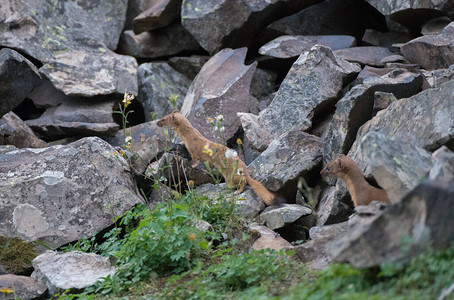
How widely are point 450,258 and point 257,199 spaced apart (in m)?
2.85

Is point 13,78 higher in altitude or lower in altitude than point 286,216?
higher

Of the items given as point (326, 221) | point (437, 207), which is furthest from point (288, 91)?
point (437, 207)

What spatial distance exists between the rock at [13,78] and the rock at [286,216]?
4022mm

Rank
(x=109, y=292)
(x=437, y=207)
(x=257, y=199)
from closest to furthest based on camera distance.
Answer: (x=437, y=207), (x=109, y=292), (x=257, y=199)

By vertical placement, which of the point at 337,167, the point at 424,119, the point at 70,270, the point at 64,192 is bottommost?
the point at 70,270

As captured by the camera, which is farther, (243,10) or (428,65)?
(243,10)

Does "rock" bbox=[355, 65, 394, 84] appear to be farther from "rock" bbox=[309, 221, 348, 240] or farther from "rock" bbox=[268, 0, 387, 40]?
"rock" bbox=[309, 221, 348, 240]

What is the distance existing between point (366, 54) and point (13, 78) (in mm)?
4672

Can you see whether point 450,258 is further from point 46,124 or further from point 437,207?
point 46,124

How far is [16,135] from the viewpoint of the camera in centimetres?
782

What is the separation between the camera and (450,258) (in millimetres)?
3227

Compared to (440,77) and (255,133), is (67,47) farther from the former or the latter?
(440,77)

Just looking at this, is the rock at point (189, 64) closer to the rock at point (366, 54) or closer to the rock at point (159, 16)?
the rock at point (159, 16)

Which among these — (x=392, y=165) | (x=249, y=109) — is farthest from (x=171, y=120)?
(x=392, y=165)
